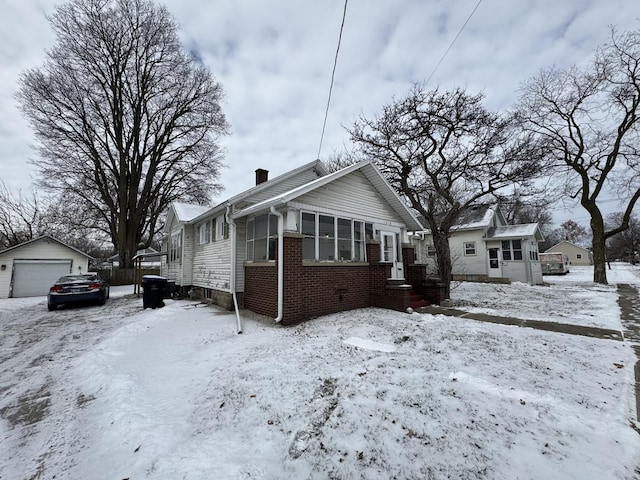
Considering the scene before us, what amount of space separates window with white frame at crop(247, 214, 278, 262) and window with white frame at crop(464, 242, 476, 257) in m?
17.5

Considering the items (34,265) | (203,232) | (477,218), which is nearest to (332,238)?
(203,232)

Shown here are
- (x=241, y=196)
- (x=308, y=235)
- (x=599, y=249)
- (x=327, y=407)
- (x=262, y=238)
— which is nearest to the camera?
(x=327, y=407)

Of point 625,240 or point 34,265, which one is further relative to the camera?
point 625,240

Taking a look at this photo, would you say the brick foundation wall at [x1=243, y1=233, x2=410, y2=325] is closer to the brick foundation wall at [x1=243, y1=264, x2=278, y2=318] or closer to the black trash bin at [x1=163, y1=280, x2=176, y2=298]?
the brick foundation wall at [x1=243, y1=264, x2=278, y2=318]

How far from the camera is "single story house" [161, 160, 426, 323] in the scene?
7320mm

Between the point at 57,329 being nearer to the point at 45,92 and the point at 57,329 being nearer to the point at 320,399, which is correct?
the point at 320,399

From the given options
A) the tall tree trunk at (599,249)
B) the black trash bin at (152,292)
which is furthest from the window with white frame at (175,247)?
the tall tree trunk at (599,249)

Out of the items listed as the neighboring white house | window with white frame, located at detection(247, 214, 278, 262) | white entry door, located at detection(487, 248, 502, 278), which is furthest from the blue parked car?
white entry door, located at detection(487, 248, 502, 278)

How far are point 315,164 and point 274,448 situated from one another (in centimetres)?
991

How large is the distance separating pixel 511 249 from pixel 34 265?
31.4 metres

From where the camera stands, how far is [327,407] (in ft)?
10.3

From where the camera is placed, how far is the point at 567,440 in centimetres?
249

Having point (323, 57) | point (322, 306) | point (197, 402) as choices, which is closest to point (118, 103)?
point (323, 57)

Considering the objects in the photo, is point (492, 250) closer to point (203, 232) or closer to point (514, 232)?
point (514, 232)
